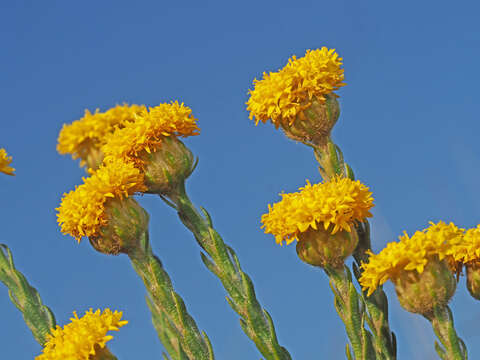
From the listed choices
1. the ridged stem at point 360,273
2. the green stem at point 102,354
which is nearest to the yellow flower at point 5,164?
the green stem at point 102,354

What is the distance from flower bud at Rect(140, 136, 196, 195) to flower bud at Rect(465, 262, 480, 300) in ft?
6.10

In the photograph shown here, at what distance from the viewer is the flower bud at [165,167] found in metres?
4.42

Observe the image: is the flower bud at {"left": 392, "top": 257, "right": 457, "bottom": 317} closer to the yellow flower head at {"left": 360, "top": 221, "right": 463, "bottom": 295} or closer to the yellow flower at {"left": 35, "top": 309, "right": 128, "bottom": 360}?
the yellow flower head at {"left": 360, "top": 221, "right": 463, "bottom": 295}

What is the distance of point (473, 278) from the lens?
13.5 feet

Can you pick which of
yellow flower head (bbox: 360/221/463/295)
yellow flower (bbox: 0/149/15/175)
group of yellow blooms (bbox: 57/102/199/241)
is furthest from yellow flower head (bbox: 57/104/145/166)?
yellow flower head (bbox: 360/221/463/295)

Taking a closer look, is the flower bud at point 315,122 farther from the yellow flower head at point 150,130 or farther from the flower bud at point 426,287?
the flower bud at point 426,287

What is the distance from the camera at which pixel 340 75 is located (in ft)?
14.8

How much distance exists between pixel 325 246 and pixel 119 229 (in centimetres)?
127

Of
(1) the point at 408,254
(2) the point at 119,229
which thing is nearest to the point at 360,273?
(1) the point at 408,254

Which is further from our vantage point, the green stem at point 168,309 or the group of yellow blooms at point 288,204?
the green stem at point 168,309

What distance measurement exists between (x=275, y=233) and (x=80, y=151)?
3075 mm

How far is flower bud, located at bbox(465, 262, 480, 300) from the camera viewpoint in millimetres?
4109

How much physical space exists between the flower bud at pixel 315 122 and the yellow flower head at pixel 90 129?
216cm

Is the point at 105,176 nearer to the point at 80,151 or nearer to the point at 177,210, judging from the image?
the point at 177,210
